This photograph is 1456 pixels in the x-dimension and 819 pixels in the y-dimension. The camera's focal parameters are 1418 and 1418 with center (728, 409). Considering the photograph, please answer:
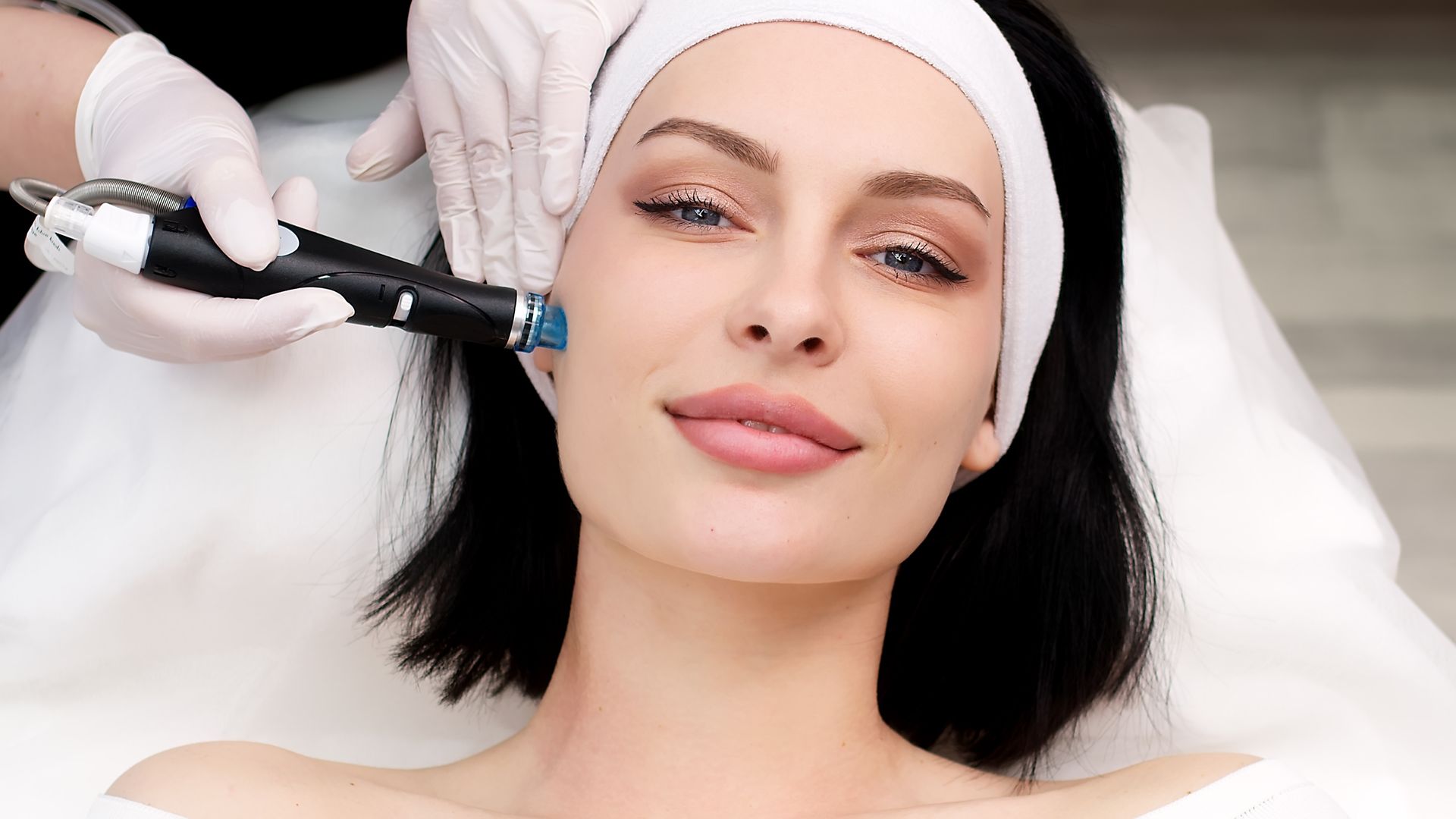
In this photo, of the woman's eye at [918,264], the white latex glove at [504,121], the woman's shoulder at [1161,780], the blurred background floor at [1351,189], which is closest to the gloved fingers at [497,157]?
the white latex glove at [504,121]

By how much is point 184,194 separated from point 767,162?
2.25ft

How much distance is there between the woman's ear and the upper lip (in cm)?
36

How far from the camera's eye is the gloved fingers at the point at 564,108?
1.54 meters

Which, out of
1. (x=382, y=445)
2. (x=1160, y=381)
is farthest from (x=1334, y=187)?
(x=382, y=445)

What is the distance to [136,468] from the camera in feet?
6.07

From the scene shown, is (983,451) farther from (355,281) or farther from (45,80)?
(45,80)

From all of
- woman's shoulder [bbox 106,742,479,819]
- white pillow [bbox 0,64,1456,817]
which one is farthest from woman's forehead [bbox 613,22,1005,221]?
woman's shoulder [bbox 106,742,479,819]

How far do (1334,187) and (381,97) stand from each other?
6.04 ft

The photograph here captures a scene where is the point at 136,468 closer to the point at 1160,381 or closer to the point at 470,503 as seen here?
the point at 470,503

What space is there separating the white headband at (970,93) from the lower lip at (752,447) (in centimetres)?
35

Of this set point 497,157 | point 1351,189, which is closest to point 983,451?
point 497,157

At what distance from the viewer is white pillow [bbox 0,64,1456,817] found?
1.81 meters

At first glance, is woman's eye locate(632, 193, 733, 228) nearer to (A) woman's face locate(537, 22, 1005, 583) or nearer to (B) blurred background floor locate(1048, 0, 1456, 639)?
(A) woman's face locate(537, 22, 1005, 583)

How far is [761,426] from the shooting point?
1.34 metres
